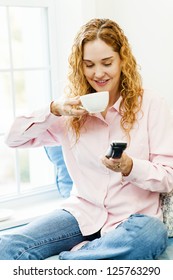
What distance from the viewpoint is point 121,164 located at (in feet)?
5.56

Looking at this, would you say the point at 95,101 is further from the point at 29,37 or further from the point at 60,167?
the point at 29,37

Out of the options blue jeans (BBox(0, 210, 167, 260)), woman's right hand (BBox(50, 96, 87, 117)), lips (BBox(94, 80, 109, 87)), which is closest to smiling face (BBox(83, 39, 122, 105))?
lips (BBox(94, 80, 109, 87))

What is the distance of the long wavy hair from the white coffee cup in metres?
0.19

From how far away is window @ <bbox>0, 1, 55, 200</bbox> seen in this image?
8.16 ft

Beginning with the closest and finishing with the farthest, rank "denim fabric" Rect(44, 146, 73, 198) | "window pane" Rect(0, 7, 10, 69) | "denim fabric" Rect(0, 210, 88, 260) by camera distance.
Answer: "denim fabric" Rect(0, 210, 88, 260), "denim fabric" Rect(44, 146, 73, 198), "window pane" Rect(0, 7, 10, 69)

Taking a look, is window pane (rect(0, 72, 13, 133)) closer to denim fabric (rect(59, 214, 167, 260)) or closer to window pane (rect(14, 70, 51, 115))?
window pane (rect(14, 70, 51, 115))

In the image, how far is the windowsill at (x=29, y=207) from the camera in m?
2.38

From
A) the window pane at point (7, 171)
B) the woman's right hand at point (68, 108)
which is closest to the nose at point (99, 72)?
the woman's right hand at point (68, 108)

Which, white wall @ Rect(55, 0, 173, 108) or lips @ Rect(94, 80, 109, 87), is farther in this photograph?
white wall @ Rect(55, 0, 173, 108)

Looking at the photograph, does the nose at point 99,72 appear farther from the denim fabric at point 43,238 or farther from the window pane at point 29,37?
the window pane at point 29,37

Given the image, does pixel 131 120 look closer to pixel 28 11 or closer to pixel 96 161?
pixel 96 161

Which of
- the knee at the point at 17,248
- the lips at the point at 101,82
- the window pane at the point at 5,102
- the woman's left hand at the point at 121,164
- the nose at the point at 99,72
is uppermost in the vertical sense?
the nose at the point at 99,72

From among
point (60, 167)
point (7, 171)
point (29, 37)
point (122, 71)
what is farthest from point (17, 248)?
point (29, 37)

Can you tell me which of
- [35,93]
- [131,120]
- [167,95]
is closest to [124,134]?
[131,120]
